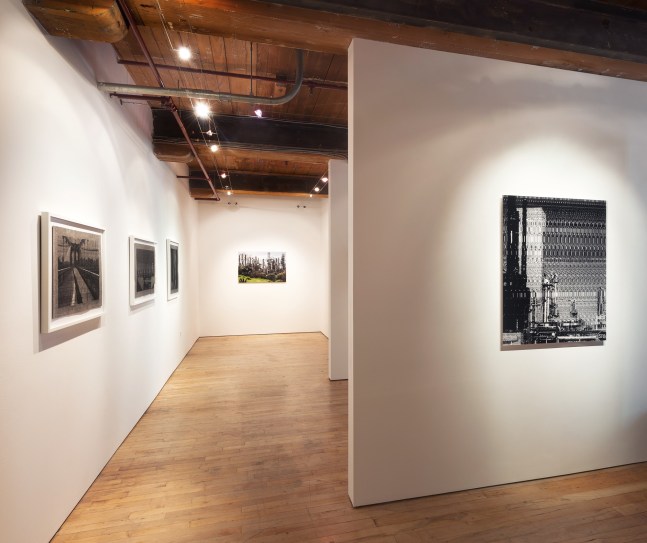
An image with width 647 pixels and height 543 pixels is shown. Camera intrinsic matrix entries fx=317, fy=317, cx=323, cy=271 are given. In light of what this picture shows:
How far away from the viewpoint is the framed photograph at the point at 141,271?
342cm

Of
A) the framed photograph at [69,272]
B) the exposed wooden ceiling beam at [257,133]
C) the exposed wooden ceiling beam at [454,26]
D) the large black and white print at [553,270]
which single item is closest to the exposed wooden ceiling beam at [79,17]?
the exposed wooden ceiling beam at [454,26]

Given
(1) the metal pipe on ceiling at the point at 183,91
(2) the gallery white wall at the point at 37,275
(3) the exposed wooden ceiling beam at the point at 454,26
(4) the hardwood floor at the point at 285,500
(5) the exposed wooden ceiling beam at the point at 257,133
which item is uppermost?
(5) the exposed wooden ceiling beam at the point at 257,133

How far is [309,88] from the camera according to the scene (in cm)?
366

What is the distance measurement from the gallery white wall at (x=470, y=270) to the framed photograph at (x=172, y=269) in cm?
375

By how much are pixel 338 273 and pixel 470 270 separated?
9.40 ft

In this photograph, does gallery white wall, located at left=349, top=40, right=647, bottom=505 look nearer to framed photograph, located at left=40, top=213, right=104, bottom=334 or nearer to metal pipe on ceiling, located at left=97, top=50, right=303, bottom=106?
metal pipe on ceiling, located at left=97, top=50, right=303, bottom=106

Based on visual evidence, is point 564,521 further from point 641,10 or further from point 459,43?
point 641,10

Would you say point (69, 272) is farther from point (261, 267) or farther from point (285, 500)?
point (261, 267)

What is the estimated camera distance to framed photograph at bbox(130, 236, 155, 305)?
11.2 ft

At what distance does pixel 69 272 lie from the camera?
2182mm

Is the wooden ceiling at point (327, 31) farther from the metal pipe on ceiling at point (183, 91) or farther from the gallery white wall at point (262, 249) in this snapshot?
the gallery white wall at point (262, 249)

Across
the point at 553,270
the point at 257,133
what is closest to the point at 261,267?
the point at 257,133

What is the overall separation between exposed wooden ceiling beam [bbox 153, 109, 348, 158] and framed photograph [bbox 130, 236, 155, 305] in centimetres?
153

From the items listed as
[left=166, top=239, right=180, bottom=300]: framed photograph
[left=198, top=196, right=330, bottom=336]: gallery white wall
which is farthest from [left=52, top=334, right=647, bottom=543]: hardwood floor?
[left=198, top=196, right=330, bottom=336]: gallery white wall
